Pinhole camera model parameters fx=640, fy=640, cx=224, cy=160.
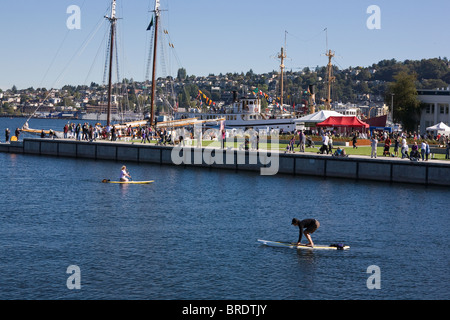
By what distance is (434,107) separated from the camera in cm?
9569

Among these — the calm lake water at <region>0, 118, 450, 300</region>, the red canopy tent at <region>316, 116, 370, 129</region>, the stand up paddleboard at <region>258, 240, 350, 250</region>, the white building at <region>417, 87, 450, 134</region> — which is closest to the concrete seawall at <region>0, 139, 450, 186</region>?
the calm lake water at <region>0, 118, 450, 300</region>

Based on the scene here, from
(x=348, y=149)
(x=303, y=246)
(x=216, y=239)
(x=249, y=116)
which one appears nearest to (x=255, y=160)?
(x=348, y=149)

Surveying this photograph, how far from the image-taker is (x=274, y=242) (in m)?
30.3

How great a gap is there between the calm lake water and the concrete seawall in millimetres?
1922

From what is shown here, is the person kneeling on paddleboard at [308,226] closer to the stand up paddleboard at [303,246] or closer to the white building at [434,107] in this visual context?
the stand up paddleboard at [303,246]

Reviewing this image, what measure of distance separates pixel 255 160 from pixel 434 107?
44449mm

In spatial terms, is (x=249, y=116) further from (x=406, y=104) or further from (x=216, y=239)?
(x=216, y=239)

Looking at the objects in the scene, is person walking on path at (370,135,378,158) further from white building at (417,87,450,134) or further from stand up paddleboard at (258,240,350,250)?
white building at (417,87,450,134)

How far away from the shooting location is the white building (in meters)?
93.3

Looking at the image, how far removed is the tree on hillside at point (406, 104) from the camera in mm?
97000
